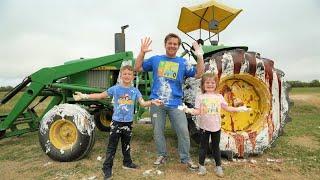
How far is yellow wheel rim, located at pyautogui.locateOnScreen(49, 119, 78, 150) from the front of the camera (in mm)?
6504

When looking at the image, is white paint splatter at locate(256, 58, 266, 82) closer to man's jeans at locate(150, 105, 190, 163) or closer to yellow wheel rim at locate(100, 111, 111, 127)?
man's jeans at locate(150, 105, 190, 163)

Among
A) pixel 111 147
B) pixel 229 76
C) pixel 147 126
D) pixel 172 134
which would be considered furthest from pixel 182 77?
pixel 147 126

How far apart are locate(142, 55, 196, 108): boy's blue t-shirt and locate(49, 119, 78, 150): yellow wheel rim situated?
4.91ft

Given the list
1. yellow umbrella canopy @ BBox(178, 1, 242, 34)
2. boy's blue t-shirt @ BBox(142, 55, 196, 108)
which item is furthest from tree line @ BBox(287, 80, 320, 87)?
boy's blue t-shirt @ BBox(142, 55, 196, 108)

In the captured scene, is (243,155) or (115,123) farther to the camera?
(243,155)

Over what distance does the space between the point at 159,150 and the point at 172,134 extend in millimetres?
2587

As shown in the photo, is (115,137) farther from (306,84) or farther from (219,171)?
(306,84)

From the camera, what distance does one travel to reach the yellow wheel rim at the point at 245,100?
21.3ft

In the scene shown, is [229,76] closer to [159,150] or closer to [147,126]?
[159,150]

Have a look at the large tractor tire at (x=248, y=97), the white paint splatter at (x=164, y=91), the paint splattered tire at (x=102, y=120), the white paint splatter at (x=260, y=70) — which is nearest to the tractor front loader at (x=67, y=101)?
the paint splattered tire at (x=102, y=120)

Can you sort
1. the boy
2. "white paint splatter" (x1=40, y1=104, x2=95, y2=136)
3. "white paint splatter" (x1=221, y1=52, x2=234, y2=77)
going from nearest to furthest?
1. the boy
2. "white paint splatter" (x1=221, y1=52, x2=234, y2=77)
3. "white paint splatter" (x1=40, y1=104, x2=95, y2=136)

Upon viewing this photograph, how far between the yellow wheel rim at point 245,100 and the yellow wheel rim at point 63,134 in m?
2.30

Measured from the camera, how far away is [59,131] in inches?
262

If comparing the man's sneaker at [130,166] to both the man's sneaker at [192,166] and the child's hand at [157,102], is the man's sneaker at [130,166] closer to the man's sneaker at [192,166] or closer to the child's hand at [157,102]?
the man's sneaker at [192,166]
